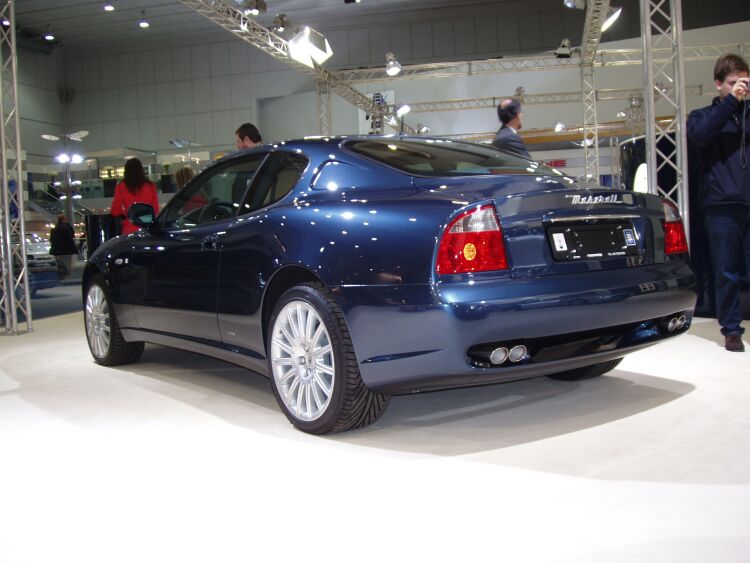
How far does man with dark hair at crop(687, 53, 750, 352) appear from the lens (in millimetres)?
4371

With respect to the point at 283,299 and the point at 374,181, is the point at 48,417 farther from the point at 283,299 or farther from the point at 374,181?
the point at 374,181

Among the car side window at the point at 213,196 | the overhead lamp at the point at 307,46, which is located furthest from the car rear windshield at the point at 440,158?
the overhead lamp at the point at 307,46

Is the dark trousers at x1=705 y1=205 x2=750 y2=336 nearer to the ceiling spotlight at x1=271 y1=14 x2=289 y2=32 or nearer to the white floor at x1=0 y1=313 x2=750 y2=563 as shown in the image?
the white floor at x1=0 y1=313 x2=750 y2=563

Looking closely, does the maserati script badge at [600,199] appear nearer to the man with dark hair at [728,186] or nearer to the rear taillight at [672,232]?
→ the rear taillight at [672,232]

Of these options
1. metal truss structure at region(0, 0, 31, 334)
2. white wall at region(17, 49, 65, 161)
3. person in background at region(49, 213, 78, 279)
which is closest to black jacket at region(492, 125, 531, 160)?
metal truss structure at region(0, 0, 31, 334)

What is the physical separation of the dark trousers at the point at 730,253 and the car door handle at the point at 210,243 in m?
2.85

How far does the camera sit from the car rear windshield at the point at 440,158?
314 cm

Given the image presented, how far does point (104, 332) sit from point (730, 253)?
3.79 metres

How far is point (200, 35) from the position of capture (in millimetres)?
25266

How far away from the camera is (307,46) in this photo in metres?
12.8

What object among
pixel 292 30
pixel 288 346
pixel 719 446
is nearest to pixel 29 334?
pixel 288 346

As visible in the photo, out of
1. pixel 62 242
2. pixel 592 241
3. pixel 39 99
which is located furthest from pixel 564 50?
pixel 39 99

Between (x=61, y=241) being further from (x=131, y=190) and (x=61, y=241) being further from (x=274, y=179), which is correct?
(x=274, y=179)

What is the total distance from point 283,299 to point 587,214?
122 cm
